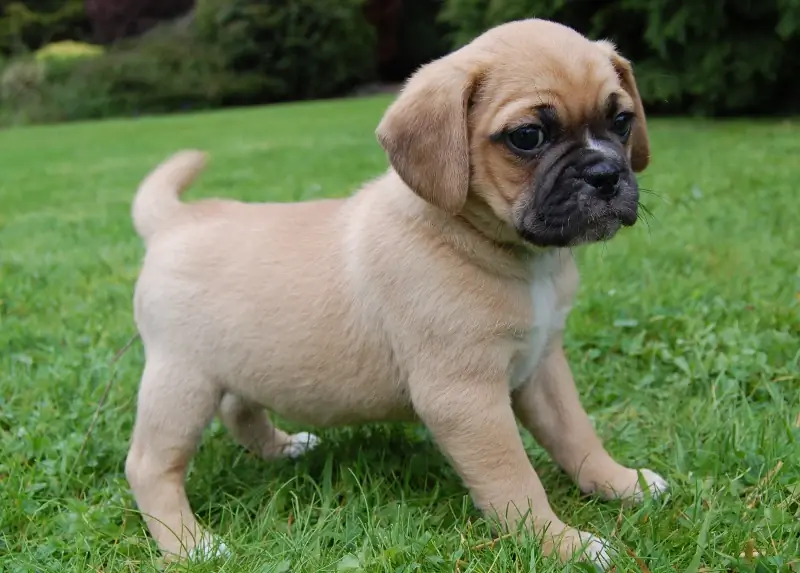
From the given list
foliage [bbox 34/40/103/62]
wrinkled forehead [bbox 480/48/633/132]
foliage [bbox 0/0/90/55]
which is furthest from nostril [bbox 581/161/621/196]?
foliage [bbox 0/0/90/55]

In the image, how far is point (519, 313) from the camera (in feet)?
7.81

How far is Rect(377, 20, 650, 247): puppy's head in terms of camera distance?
226 cm

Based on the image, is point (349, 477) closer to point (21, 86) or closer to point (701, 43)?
point (701, 43)

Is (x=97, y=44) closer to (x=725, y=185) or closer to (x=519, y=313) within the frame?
(x=725, y=185)

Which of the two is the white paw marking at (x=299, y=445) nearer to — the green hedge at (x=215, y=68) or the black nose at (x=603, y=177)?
the black nose at (x=603, y=177)

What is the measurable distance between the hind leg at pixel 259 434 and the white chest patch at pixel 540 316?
1.00 meters

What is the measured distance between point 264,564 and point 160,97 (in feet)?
77.6

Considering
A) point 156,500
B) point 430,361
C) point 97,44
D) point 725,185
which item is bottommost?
point 97,44

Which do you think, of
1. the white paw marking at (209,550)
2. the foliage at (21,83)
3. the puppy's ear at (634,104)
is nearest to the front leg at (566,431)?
the puppy's ear at (634,104)

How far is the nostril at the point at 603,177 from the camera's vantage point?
7.36 ft

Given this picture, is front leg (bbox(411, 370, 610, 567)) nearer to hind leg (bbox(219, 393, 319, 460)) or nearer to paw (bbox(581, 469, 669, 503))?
paw (bbox(581, 469, 669, 503))

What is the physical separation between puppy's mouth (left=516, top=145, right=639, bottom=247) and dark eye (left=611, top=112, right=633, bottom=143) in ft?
0.57

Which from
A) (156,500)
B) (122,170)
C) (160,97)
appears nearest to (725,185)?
(156,500)

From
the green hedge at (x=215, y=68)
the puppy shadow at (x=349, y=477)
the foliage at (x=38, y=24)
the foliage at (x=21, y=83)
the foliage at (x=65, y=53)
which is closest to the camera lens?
the puppy shadow at (x=349, y=477)
